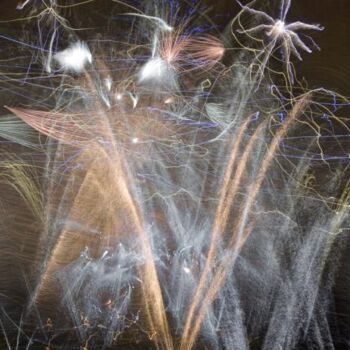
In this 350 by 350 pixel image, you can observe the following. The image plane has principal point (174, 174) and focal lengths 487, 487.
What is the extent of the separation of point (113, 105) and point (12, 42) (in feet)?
2.16

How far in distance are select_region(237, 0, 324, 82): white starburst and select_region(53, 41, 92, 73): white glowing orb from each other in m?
0.89

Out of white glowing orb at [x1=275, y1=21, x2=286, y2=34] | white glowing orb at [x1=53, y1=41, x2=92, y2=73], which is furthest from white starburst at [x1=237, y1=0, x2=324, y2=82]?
white glowing orb at [x1=53, y1=41, x2=92, y2=73]

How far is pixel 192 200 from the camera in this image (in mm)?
2898

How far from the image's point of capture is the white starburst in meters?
2.77

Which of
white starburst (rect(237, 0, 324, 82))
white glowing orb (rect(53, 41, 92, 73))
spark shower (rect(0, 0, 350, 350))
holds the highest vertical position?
white starburst (rect(237, 0, 324, 82))

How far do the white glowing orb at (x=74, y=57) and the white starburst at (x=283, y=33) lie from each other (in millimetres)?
892

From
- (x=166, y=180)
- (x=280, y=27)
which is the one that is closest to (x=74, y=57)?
(x=166, y=180)

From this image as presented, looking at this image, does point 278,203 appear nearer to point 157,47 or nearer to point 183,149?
point 183,149

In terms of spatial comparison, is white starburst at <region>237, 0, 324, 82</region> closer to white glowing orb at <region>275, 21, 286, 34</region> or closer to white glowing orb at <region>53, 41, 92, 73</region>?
white glowing orb at <region>275, 21, 286, 34</region>

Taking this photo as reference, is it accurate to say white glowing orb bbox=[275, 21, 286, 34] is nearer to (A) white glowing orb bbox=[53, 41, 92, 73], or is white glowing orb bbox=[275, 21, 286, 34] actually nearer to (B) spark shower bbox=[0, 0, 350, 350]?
(B) spark shower bbox=[0, 0, 350, 350]

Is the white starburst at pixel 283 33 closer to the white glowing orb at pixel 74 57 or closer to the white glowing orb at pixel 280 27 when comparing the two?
the white glowing orb at pixel 280 27

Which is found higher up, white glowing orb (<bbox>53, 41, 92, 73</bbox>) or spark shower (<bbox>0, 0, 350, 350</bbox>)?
white glowing orb (<bbox>53, 41, 92, 73</bbox>)

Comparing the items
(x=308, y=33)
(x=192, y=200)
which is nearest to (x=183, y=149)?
(x=192, y=200)

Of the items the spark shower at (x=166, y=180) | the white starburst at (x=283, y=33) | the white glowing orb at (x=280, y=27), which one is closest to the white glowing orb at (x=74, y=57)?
the spark shower at (x=166, y=180)
